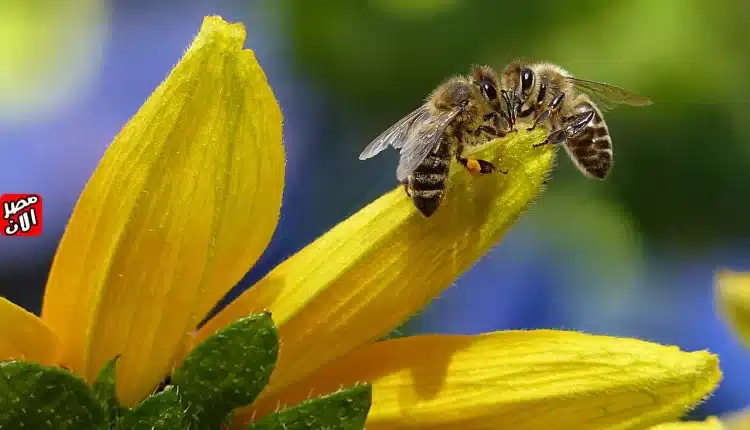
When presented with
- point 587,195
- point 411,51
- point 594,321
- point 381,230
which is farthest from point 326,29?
point 381,230

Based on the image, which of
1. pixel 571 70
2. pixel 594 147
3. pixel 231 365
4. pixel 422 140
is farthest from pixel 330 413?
pixel 571 70

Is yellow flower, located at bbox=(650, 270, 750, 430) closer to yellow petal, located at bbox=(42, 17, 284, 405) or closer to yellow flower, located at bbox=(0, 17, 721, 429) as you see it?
yellow flower, located at bbox=(0, 17, 721, 429)

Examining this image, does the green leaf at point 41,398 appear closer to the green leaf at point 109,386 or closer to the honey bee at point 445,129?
the green leaf at point 109,386

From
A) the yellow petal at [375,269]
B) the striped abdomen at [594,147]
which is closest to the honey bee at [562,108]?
the striped abdomen at [594,147]

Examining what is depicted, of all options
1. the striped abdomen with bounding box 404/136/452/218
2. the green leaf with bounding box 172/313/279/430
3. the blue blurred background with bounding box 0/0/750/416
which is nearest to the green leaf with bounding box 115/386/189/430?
the green leaf with bounding box 172/313/279/430

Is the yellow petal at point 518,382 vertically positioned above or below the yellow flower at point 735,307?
above

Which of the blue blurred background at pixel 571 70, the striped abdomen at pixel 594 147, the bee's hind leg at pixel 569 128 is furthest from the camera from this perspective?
the blue blurred background at pixel 571 70
